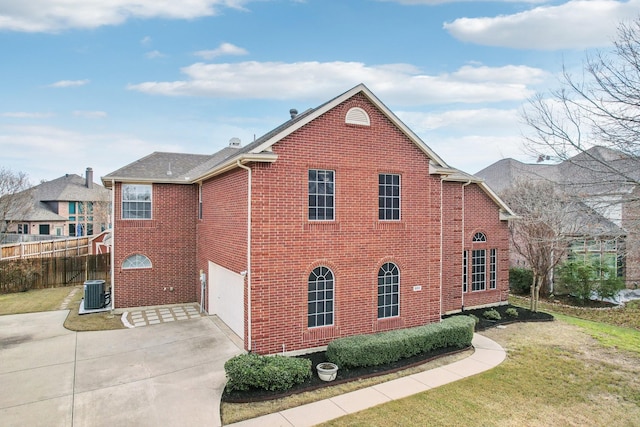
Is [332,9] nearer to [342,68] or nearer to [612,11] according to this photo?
[342,68]

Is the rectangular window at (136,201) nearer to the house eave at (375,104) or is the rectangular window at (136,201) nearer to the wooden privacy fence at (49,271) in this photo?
the wooden privacy fence at (49,271)

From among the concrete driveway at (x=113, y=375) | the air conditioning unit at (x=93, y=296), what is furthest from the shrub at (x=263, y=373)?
the air conditioning unit at (x=93, y=296)

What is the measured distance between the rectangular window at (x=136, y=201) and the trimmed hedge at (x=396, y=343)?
1057cm

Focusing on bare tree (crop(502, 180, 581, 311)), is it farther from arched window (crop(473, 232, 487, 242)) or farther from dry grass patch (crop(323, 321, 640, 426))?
dry grass patch (crop(323, 321, 640, 426))

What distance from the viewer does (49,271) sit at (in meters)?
20.4

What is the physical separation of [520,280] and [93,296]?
2220cm

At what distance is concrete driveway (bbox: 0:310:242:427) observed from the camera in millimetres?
7277

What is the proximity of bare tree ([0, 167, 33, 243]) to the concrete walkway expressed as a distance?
36.7 meters

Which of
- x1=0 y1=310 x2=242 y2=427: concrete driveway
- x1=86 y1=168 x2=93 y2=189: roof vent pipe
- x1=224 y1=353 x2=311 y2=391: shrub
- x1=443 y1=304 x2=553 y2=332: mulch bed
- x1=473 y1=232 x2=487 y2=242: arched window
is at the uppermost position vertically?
x1=86 y1=168 x2=93 y2=189: roof vent pipe

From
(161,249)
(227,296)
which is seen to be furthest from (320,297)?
(161,249)

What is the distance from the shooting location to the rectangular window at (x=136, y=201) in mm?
15469

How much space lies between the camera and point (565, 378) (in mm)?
9422

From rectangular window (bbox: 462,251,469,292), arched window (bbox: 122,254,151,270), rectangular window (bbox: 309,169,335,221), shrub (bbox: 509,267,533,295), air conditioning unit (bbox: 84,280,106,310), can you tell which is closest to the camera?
rectangular window (bbox: 309,169,335,221)

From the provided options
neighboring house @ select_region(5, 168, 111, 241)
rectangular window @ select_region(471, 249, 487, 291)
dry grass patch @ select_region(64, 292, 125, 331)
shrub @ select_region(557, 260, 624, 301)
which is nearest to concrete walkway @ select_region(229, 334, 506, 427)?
rectangular window @ select_region(471, 249, 487, 291)
